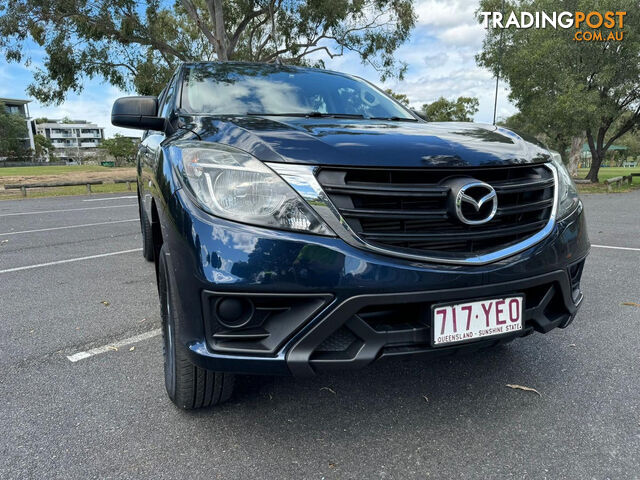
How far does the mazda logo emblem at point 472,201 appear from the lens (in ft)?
5.08

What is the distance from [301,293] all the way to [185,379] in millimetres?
672

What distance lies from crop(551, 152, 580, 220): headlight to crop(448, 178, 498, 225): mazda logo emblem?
42 centimetres

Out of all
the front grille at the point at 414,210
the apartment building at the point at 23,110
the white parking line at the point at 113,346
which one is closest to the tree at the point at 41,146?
the apartment building at the point at 23,110

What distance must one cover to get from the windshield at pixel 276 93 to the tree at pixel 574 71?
48.3 feet

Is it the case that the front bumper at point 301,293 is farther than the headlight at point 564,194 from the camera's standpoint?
No

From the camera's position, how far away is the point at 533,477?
1.48 meters

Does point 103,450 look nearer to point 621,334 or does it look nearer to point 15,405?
point 15,405

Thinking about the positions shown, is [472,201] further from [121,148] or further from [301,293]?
[121,148]

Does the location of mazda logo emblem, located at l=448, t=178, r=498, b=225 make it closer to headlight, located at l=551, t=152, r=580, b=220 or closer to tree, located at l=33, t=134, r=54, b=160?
headlight, located at l=551, t=152, r=580, b=220

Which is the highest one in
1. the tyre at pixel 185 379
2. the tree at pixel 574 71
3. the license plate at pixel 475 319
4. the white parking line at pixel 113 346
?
the tree at pixel 574 71

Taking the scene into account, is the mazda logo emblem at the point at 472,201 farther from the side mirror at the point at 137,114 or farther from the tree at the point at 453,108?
the tree at the point at 453,108

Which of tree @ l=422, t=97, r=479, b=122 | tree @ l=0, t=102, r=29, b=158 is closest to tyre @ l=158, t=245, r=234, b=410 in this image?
tree @ l=422, t=97, r=479, b=122

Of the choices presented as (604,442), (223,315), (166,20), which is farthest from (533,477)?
(166,20)

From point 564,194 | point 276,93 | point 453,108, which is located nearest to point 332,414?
point 564,194
